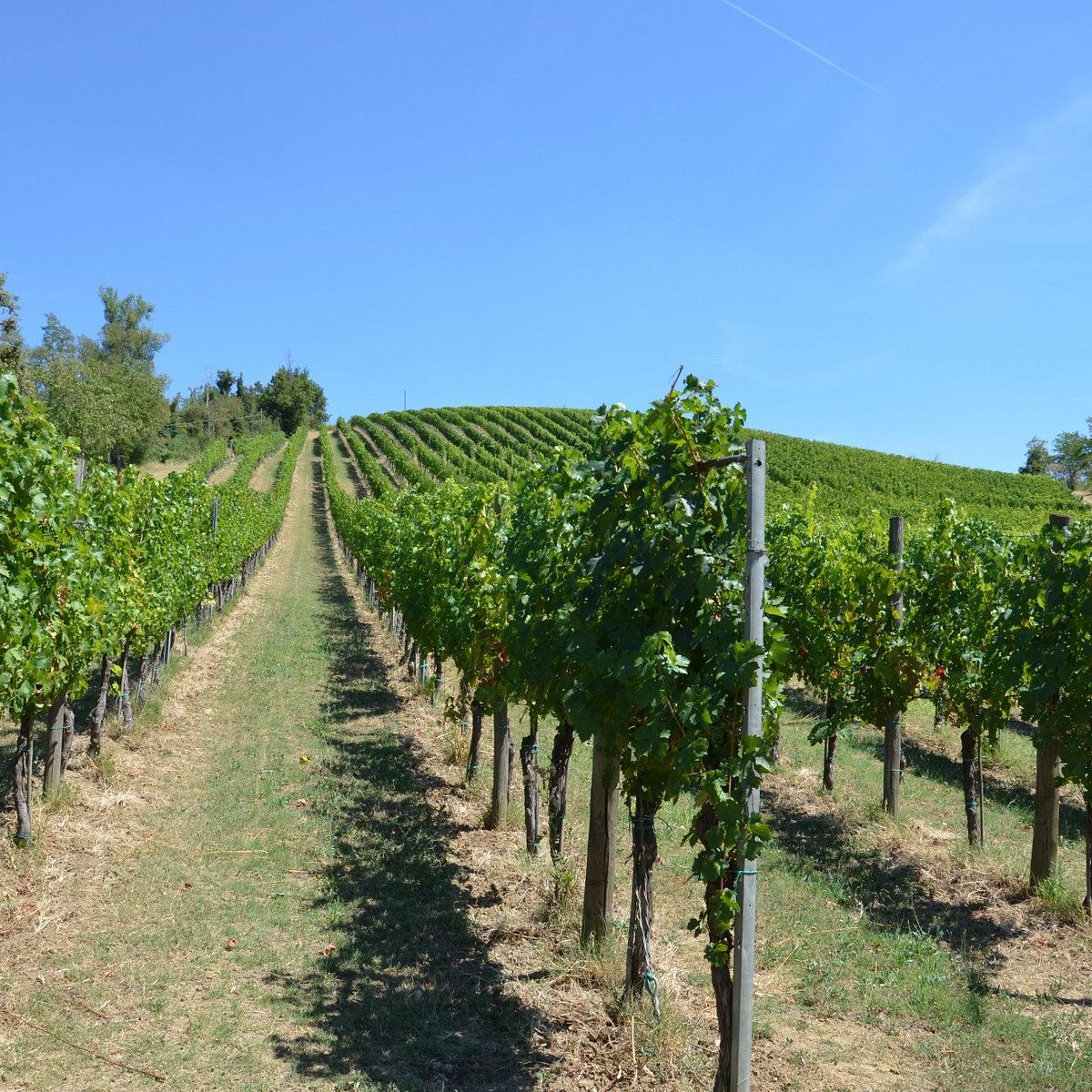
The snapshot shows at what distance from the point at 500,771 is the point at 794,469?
51.1 metres

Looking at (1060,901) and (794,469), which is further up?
(794,469)

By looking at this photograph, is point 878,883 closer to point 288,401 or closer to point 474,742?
point 474,742

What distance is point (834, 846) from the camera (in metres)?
8.80

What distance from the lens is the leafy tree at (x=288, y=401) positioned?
329 ft

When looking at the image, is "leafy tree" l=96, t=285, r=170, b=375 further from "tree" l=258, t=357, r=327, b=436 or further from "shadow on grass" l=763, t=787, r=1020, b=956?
"shadow on grass" l=763, t=787, r=1020, b=956


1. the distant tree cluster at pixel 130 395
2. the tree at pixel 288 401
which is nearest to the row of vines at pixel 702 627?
the distant tree cluster at pixel 130 395

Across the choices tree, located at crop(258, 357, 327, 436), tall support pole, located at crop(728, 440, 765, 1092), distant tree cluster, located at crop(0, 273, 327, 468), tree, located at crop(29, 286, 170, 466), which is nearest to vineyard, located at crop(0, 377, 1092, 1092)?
tall support pole, located at crop(728, 440, 765, 1092)

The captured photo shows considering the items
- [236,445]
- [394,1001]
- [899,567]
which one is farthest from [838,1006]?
[236,445]

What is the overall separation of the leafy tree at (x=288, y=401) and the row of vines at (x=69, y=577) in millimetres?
89368

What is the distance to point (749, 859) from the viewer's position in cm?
374

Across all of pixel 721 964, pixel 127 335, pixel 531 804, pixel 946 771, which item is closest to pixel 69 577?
pixel 531 804

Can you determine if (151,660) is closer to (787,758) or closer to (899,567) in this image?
(787,758)

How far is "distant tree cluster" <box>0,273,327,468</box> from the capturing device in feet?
166

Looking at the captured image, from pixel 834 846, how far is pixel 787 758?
3.35 meters
